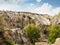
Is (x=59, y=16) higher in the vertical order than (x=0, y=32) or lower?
lower

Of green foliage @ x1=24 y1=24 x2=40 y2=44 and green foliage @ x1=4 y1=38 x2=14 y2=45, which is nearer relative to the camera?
green foliage @ x1=4 y1=38 x2=14 y2=45

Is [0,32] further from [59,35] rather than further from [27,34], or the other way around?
[27,34]

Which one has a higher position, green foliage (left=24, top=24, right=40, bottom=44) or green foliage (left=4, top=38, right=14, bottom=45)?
green foliage (left=4, top=38, right=14, bottom=45)

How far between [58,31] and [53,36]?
3.58 m

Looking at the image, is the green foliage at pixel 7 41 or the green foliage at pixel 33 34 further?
the green foliage at pixel 33 34

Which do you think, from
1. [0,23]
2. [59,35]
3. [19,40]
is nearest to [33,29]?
[19,40]

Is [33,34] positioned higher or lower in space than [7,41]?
lower

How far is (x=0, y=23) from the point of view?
18344mm

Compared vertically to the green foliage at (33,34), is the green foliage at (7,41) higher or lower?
higher

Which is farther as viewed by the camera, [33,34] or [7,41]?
[33,34]

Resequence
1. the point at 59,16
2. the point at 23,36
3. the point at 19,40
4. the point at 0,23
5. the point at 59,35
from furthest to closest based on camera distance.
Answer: the point at 59,16, the point at 23,36, the point at 19,40, the point at 59,35, the point at 0,23

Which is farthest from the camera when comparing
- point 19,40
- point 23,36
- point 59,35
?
point 23,36

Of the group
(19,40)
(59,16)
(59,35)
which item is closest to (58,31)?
(59,35)

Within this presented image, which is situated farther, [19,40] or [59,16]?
[59,16]
